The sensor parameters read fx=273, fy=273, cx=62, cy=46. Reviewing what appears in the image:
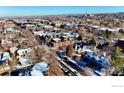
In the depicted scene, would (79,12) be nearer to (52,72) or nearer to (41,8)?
(41,8)

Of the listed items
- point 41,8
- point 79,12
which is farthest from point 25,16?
point 79,12
